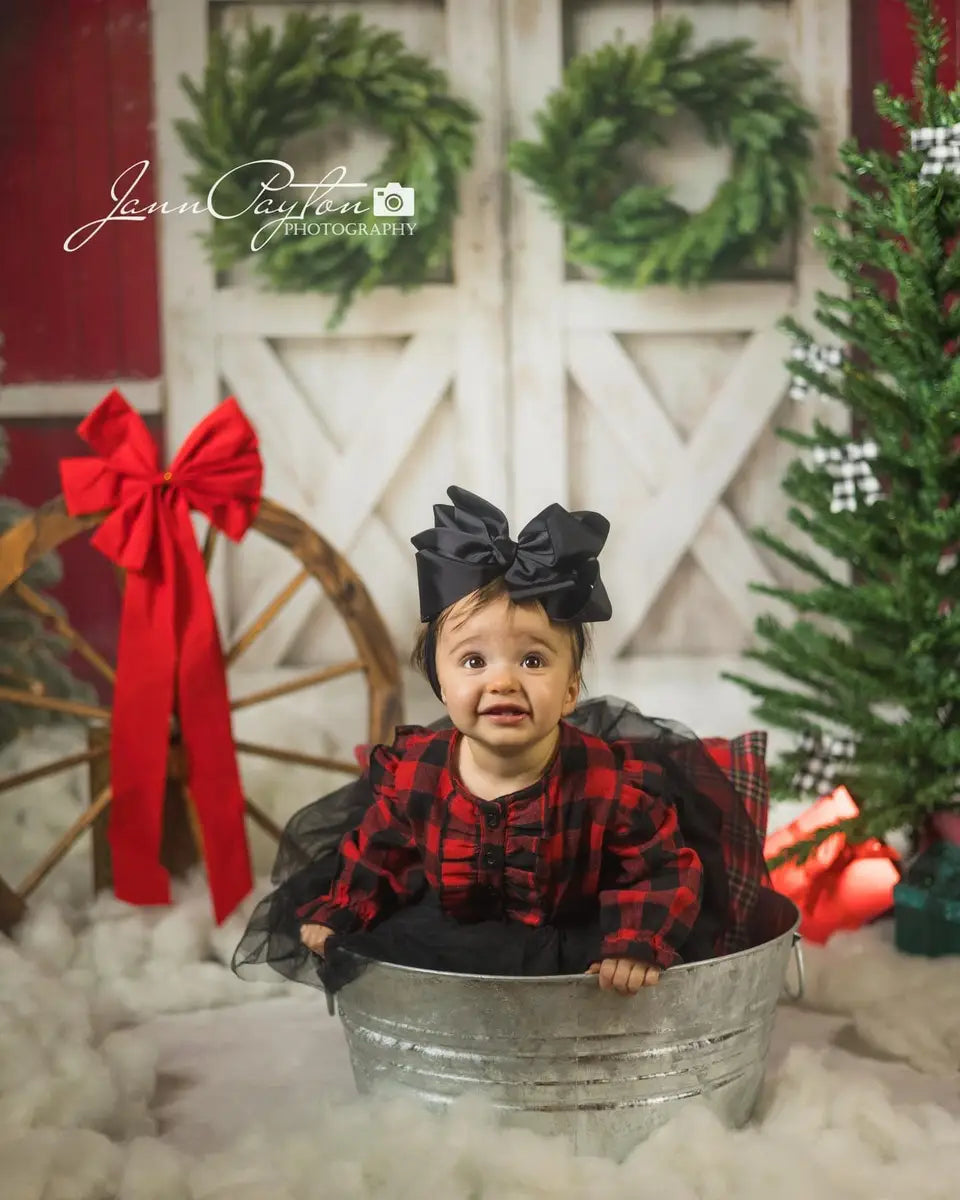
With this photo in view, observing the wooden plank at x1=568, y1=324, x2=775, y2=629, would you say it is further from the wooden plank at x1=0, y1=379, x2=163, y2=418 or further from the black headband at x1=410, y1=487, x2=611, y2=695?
the black headband at x1=410, y1=487, x2=611, y2=695

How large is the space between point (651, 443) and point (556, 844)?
1400 millimetres

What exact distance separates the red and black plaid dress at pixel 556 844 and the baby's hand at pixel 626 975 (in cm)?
4

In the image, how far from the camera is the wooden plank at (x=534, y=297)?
7.85 ft

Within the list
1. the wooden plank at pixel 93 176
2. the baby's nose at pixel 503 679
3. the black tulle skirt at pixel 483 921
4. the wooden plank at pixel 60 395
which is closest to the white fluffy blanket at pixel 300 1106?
the black tulle skirt at pixel 483 921

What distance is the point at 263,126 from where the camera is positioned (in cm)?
232

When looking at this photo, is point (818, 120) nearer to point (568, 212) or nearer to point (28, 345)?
point (568, 212)

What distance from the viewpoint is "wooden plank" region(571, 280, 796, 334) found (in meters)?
2.46

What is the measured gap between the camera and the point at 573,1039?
3.80 ft

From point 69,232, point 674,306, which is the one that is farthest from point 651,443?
point 69,232

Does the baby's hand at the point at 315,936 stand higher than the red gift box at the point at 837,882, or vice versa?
the baby's hand at the point at 315,936

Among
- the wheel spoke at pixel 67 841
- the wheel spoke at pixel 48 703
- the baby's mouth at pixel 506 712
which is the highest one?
the baby's mouth at pixel 506 712

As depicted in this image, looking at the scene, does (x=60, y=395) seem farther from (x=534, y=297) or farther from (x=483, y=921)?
(x=483, y=921)

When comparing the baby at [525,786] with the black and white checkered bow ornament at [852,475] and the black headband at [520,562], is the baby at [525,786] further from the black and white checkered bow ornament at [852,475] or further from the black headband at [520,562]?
the black and white checkered bow ornament at [852,475]

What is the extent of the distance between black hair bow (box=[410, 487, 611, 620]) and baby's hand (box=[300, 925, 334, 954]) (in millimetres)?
334
